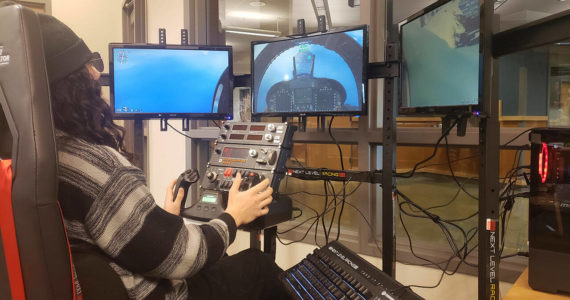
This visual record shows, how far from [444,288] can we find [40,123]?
1.67 metres

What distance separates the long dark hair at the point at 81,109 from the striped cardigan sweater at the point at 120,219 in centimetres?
4

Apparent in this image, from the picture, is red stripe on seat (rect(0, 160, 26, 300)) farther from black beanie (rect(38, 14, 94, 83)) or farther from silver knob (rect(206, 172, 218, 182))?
silver knob (rect(206, 172, 218, 182))

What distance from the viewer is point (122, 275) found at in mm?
893

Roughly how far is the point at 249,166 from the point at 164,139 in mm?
1873

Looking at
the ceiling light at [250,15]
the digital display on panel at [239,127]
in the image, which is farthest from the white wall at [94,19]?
the digital display on panel at [239,127]

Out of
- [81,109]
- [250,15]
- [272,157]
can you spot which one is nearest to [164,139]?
[272,157]

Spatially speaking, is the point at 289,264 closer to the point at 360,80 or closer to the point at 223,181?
the point at 223,181

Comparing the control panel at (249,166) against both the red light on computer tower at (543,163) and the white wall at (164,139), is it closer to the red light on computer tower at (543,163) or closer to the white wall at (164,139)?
the red light on computer tower at (543,163)

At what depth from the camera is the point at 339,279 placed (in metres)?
0.98

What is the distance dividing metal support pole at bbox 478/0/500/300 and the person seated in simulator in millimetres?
636

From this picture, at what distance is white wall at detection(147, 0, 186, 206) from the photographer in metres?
2.89

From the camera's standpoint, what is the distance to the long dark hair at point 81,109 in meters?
0.88

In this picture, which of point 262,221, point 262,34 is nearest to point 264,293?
point 262,221

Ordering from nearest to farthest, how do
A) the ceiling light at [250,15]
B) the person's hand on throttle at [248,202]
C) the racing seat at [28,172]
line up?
the racing seat at [28,172] < the person's hand on throttle at [248,202] < the ceiling light at [250,15]
